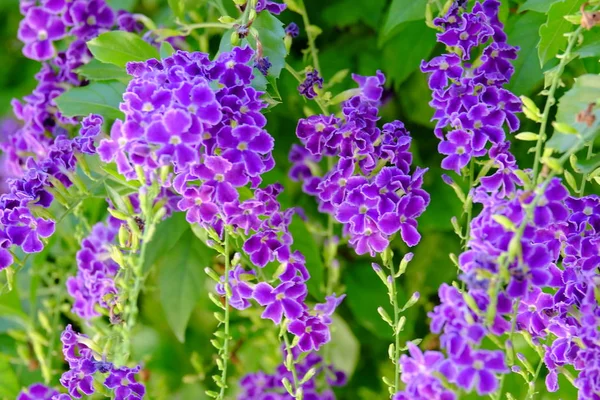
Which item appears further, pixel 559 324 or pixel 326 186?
→ pixel 326 186

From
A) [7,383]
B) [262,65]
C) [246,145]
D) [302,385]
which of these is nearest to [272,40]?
[262,65]

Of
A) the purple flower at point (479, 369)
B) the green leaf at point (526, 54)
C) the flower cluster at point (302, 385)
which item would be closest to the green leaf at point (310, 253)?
the flower cluster at point (302, 385)

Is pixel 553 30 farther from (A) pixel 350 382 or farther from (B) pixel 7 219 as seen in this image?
(A) pixel 350 382

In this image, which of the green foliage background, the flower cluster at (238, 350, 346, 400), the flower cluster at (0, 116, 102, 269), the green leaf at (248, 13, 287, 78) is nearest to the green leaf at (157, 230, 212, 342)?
the green foliage background

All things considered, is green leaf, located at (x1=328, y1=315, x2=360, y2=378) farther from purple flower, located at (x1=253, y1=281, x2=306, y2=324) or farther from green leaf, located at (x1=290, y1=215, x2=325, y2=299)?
purple flower, located at (x1=253, y1=281, x2=306, y2=324)

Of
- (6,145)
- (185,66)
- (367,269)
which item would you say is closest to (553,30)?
(185,66)

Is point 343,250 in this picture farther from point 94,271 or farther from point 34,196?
point 34,196
